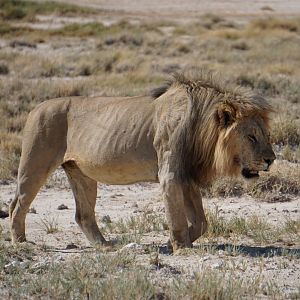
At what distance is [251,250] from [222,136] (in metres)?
1.09

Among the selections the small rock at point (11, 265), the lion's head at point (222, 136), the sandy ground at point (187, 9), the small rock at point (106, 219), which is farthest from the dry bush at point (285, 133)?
the sandy ground at point (187, 9)

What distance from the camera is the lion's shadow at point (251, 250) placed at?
8.45m

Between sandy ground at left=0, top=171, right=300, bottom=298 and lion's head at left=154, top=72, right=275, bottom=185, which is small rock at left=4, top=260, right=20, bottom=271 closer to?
sandy ground at left=0, top=171, right=300, bottom=298

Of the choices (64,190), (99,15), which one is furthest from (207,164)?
(99,15)

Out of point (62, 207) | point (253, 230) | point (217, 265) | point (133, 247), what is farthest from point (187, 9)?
point (217, 265)

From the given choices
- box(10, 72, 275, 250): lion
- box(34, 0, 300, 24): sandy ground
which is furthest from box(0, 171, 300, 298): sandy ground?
box(34, 0, 300, 24): sandy ground

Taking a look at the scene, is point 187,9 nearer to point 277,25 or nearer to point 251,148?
point 277,25

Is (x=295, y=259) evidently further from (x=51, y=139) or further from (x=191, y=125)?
(x=51, y=139)

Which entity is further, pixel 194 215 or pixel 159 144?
pixel 194 215

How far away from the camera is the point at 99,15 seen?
5681 cm

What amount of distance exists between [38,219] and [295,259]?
3.88m

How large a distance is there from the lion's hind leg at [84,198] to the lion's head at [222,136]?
154 centimetres

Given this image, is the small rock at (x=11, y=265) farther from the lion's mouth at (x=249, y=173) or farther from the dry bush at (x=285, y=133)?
the dry bush at (x=285, y=133)

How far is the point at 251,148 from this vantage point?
8484 mm
